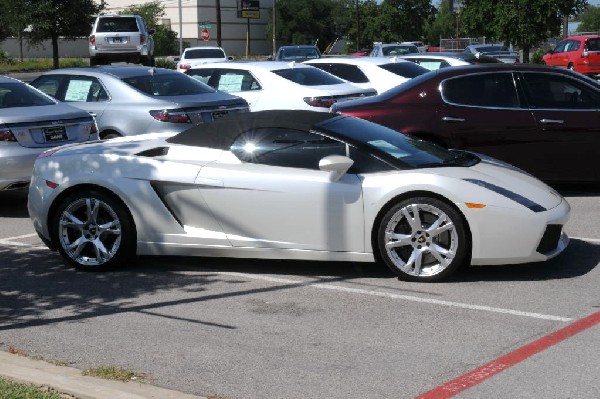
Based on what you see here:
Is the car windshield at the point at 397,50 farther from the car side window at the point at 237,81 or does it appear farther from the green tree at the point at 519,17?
the car side window at the point at 237,81

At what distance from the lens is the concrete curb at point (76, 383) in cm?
537

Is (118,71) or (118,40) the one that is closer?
(118,71)

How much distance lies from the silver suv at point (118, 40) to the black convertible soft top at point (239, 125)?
2751 centimetres

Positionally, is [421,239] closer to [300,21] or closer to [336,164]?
[336,164]

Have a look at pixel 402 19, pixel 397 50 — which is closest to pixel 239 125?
pixel 397 50

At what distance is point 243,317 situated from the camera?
725 centimetres

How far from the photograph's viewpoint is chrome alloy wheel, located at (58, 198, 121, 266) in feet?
28.7

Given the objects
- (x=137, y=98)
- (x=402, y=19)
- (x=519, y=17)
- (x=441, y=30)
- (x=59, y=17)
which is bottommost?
(x=137, y=98)

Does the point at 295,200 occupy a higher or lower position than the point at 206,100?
lower

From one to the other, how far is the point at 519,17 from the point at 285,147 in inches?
1476

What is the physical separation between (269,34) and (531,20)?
57711mm

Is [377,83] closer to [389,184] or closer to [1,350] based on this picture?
[389,184]

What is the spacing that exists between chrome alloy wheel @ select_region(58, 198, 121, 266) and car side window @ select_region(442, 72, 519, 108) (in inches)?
204

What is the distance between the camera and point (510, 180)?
8.37 metres
